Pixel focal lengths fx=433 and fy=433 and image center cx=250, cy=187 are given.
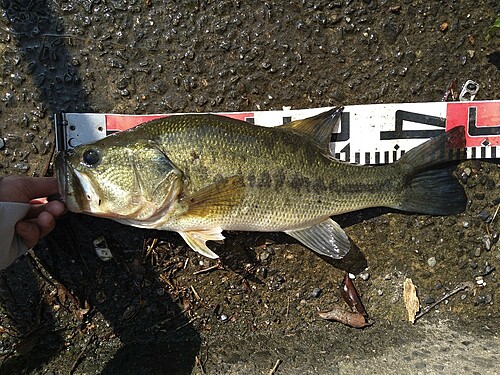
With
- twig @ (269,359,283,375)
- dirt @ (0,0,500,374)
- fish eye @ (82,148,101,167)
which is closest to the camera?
fish eye @ (82,148,101,167)

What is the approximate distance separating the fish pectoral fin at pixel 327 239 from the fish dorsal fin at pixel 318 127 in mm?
519

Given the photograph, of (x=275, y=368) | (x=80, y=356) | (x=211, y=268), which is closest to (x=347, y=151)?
(x=211, y=268)

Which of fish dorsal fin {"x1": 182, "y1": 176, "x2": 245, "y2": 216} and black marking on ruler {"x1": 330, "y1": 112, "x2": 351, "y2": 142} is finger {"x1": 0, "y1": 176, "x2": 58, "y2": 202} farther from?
black marking on ruler {"x1": 330, "y1": 112, "x2": 351, "y2": 142}

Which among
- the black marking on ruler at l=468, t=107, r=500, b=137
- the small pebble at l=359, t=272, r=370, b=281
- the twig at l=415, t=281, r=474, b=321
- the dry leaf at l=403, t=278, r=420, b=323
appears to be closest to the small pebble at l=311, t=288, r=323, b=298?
the small pebble at l=359, t=272, r=370, b=281

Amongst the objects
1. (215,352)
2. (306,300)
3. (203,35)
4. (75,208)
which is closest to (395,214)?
(306,300)

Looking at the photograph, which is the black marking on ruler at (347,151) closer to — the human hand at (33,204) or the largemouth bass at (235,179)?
the largemouth bass at (235,179)

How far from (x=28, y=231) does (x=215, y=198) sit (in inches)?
41.6

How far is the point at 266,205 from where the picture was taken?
261 centimetres

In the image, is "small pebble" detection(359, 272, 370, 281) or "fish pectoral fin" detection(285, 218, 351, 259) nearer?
"fish pectoral fin" detection(285, 218, 351, 259)

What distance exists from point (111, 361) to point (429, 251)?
2.43m

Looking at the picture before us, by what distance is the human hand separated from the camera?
8.03 ft

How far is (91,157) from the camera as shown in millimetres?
2383

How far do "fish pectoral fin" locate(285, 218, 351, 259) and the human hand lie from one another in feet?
4.79

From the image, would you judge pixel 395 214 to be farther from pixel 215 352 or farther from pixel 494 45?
pixel 215 352
